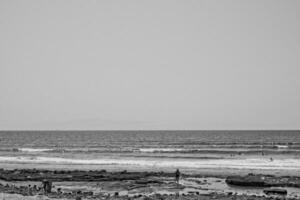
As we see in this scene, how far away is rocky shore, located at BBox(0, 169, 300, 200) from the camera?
2642cm

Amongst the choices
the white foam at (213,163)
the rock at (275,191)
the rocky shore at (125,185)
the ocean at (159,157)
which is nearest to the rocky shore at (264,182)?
the rocky shore at (125,185)

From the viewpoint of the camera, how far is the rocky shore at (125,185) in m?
26.4

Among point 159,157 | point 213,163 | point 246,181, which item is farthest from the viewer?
point 159,157

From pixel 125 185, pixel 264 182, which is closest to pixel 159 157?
pixel 125 185

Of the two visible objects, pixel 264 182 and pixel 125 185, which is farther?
pixel 125 185

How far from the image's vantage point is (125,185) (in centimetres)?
3192

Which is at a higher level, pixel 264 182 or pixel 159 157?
pixel 264 182

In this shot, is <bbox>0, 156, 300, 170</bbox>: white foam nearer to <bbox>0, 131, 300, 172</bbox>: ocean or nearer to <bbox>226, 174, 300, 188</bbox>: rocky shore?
<bbox>0, 131, 300, 172</bbox>: ocean

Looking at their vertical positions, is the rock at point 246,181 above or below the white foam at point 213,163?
above

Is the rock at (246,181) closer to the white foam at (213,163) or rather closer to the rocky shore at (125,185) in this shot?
the rocky shore at (125,185)

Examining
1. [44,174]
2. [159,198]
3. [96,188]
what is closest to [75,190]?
[96,188]

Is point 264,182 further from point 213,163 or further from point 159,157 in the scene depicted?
point 159,157

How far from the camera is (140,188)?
30.6 meters

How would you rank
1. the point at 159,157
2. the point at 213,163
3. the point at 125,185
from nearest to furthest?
the point at 125,185
the point at 213,163
the point at 159,157
